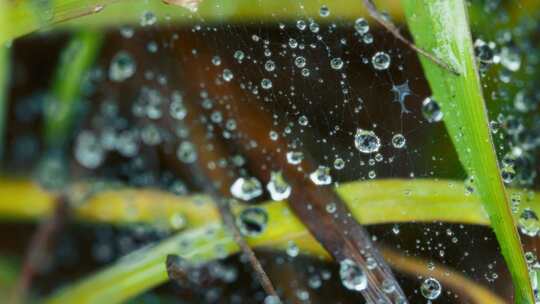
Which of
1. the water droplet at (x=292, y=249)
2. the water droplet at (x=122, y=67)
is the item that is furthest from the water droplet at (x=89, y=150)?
the water droplet at (x=292, y=249)

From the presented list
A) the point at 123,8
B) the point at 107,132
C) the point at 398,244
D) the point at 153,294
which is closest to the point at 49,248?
the point at 107,132

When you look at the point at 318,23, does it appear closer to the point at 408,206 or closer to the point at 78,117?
the point at 408,206

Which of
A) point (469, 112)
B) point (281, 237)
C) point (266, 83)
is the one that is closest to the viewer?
point (469, 112)

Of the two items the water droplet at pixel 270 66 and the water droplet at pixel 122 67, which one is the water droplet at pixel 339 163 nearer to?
the water droplet at pixel 270 66

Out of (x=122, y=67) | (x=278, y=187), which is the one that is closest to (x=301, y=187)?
(x=278, y=187)

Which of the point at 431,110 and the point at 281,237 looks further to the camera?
the point at 281,237

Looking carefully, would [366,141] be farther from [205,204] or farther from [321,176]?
[205,204]
